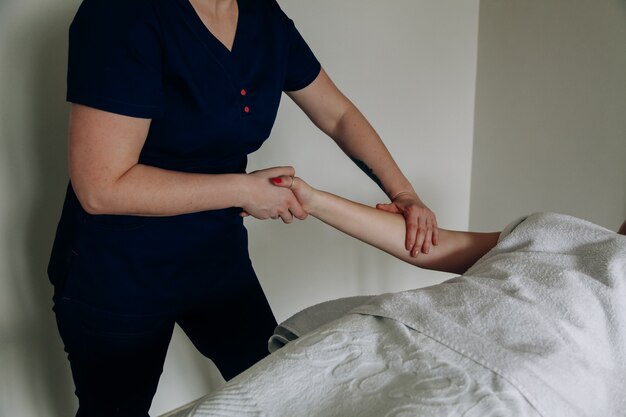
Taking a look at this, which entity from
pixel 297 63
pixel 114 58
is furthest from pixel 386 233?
pixel 114 58

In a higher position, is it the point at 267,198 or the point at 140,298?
the point at 267,198

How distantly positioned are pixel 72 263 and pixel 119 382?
25 cm

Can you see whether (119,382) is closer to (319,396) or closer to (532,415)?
(319,396)

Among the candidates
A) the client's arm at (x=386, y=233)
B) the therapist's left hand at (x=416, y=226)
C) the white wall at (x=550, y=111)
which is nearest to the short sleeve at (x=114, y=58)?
the client's arm at (x=386, y=233)

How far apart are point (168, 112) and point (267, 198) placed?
0.24m

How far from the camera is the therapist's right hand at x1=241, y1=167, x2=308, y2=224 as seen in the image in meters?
1.16

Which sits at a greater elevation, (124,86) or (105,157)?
(124,86)

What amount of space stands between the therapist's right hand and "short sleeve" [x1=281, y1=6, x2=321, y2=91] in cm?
27

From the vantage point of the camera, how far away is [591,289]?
3.18 feet

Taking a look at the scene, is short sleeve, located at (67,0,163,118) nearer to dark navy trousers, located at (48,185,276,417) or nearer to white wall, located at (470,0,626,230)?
dark navy trousers, located at (48,185,276,417)

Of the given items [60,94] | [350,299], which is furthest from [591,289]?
[60,94]

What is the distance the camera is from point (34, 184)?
1.50 meters

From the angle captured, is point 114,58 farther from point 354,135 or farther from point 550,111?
point 550,111

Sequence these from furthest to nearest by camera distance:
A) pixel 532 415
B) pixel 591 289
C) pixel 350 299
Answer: pixel 350 299 → pixel 591 289 → pixel 532 415
